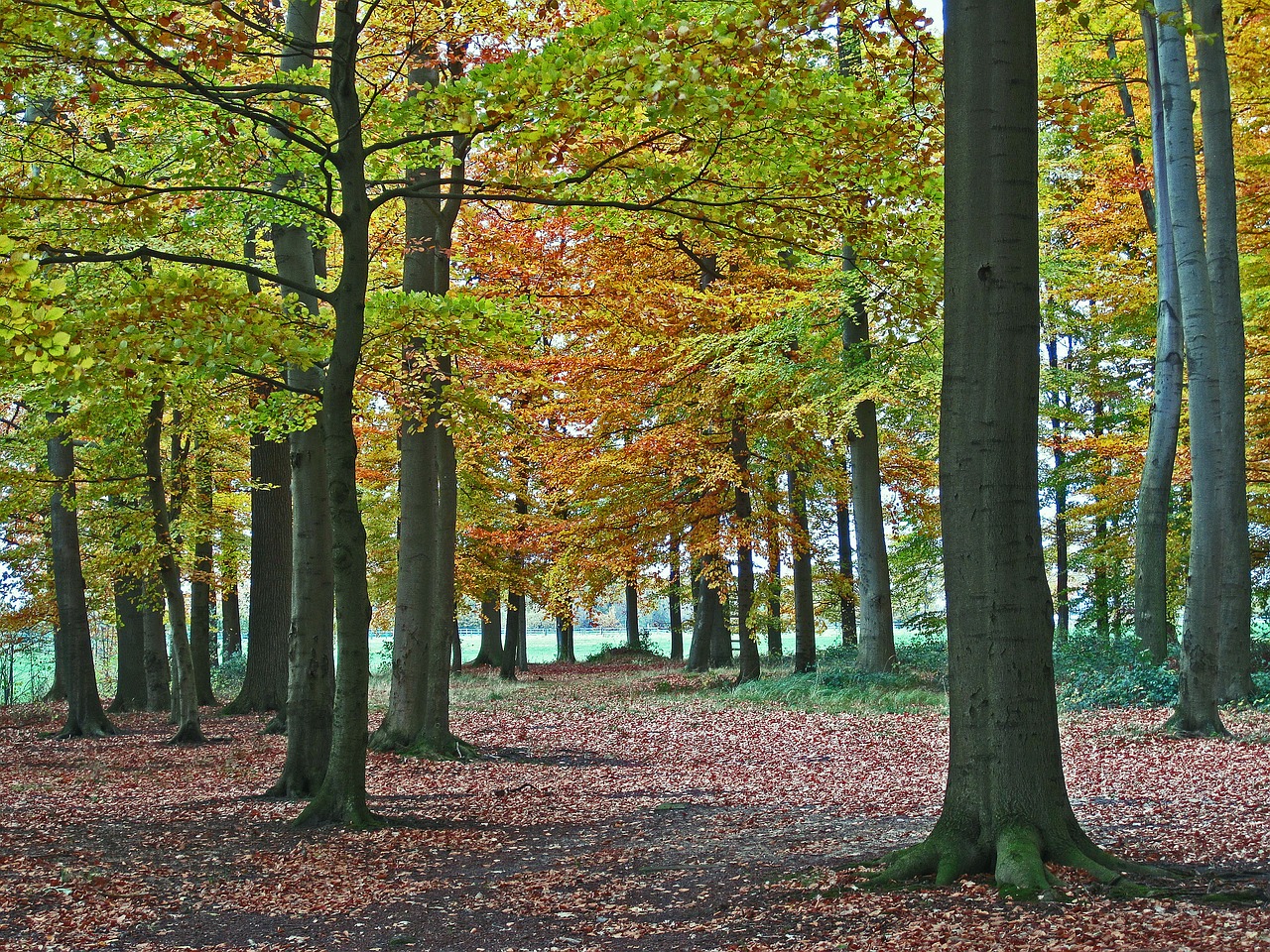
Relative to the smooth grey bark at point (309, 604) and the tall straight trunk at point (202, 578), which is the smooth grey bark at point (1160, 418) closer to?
the smooth grey bark at point (309, 604)

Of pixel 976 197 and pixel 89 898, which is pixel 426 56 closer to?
pixel 976 197

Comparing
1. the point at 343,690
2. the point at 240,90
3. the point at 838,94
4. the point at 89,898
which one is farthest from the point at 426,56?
the point at 89,898

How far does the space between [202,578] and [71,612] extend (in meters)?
1.82

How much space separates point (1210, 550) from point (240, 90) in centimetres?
961

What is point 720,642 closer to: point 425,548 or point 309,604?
point 425,548

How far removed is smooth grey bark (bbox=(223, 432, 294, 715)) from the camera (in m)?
15.7

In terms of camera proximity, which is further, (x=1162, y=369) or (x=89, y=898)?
(x=1162, y=369)

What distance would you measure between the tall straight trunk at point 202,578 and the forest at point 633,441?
0.15 metres

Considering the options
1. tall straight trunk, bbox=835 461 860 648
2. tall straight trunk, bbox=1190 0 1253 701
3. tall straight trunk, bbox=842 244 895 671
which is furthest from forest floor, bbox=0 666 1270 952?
tall straight trunk, bbox=835 461 860 648

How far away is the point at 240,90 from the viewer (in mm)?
6480

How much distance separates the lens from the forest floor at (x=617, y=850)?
4.48 meters

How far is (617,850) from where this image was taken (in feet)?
22.5

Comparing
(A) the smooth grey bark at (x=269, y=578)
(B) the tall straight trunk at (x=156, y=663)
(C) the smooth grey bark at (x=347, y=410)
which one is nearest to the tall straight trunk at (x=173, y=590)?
(A) the smooth grey bark at (x=269, y=578)

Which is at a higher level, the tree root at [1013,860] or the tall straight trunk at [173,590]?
the tall straight trunk at [173,590]
